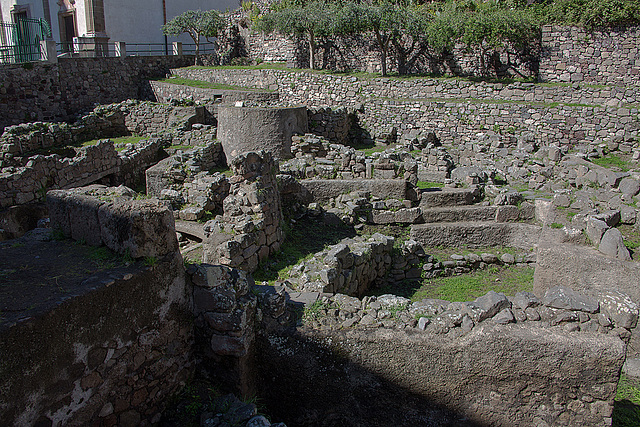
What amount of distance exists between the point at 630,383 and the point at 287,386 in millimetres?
4236

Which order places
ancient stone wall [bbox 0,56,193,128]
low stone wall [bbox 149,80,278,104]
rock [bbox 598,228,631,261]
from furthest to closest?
low stone wall [bbox 149,80,278,104]
ancient stone wall [bbox 0,56,193,128]
rock [bbox 598,228,631,261]

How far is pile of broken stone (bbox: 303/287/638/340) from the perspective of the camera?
4.65m

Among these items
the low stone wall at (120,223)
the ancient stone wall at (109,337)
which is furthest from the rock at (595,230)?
the low stone wall at (120,223)

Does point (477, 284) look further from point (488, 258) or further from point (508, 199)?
point (508, 199)

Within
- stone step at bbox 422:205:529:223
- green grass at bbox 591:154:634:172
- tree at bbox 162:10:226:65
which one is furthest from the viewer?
tree at bbox 162:10:226:65

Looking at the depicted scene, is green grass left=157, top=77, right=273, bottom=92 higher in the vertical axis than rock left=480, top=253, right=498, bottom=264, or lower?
higher

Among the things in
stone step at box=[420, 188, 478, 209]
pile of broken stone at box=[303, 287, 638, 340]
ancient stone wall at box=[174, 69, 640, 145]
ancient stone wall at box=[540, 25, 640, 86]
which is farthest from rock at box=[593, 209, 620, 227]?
ancient stone wall at box=[540, 25, 640, 86]

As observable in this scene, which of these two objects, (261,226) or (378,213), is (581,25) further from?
(261,226)

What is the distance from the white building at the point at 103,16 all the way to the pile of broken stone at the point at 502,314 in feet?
76.1

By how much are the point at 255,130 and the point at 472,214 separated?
6630 millimetres

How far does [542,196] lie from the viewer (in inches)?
436

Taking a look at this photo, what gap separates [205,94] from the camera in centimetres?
2108

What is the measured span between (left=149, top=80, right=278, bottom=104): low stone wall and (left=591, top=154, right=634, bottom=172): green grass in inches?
513

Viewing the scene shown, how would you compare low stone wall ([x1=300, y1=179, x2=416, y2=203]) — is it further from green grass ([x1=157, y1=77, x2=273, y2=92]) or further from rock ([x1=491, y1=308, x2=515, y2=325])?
green grass ([x1=157, y1=77, x2=273, y2=92])
